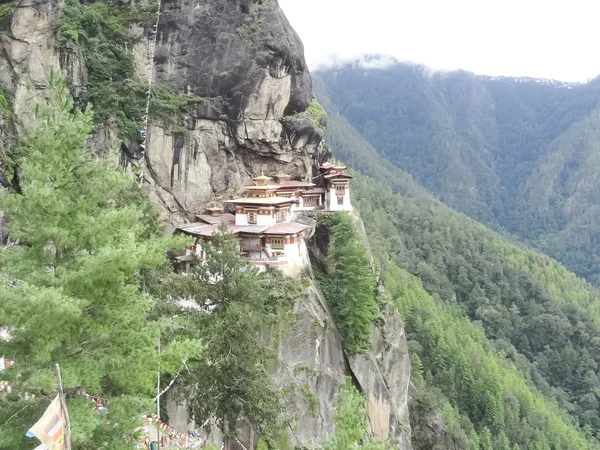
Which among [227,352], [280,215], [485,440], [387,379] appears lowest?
[485,440]

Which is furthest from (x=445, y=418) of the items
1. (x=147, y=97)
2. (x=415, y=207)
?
(x=415, y=207)

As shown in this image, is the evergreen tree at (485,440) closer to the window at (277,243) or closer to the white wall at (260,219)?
the window at (277,243)

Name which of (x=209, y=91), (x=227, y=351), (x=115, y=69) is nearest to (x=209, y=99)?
(x=209, y=91)

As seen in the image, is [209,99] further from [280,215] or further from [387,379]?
[387,379]

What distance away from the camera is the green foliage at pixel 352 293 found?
94.1 feet

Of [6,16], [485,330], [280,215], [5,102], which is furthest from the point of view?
[485,330]

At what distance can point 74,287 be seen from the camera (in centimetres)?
838

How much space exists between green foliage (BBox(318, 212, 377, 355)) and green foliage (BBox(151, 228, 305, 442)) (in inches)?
427

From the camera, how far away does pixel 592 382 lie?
2714 inches

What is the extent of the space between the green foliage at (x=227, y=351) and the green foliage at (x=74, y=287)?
656 cm

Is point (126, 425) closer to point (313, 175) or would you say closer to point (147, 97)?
point (147, 97)

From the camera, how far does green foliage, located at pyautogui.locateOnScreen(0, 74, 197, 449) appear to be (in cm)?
797

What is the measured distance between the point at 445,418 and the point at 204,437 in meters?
32.8

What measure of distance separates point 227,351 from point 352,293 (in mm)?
13687
